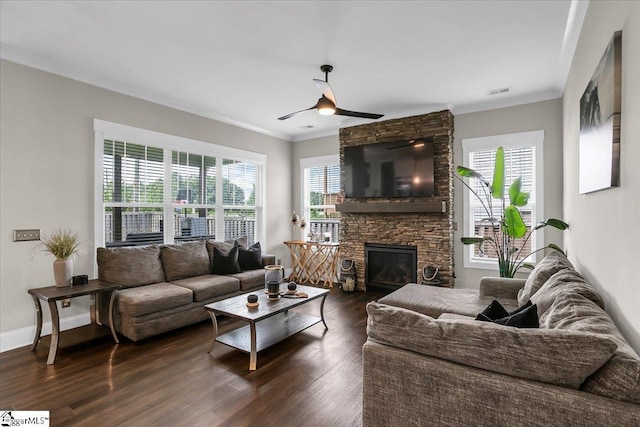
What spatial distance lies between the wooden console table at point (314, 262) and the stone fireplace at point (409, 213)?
1.10ft

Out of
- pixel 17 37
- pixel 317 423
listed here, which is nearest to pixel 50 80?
pixel 17 37

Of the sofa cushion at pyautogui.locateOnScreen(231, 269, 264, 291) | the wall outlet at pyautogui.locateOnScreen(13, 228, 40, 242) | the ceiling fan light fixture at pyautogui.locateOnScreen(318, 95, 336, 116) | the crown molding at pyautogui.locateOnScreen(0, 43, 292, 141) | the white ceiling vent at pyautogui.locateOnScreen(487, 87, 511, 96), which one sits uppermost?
the white ceiling vent at pyautogui.locateOnScreen(487, 87, 511, 96)

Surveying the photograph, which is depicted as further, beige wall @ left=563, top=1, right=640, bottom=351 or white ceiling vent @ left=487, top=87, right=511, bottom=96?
white ceiling vent @ left=487, top=87, right=511, bottom=96

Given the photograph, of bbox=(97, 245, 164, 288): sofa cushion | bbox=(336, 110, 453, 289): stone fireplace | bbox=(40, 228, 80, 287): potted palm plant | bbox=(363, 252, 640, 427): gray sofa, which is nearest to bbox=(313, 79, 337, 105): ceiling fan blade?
bbox=(363, 252, 640, 427): gray sofa

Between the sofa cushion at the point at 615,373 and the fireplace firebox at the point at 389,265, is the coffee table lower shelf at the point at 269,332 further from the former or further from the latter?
the sofa cushion at the point at 615,373

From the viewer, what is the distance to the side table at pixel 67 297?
2.88 metres

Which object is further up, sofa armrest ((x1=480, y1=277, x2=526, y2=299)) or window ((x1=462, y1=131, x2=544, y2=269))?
window ((x1=462, y1=131, x2=544, y2=269))

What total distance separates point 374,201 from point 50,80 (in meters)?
4.51

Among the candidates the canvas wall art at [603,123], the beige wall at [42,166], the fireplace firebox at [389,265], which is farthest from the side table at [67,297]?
the canvas wall art at [603,123]

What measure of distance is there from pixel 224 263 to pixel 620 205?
4.12 m

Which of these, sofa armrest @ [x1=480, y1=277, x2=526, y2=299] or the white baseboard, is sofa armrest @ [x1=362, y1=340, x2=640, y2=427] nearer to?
sofa armrest @ [x1=480, y1=277, x2=526, y2=299]

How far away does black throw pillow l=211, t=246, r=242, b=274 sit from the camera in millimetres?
4504

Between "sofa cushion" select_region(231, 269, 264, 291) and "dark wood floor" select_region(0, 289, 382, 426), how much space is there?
3.30 feet

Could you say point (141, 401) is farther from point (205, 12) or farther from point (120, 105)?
point (120, 105)
